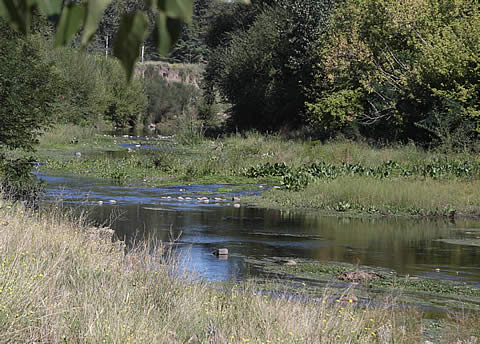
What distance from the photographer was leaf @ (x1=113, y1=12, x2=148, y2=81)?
1.67 metres

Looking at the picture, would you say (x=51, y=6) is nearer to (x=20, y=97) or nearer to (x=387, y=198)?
(x=20, y=97)

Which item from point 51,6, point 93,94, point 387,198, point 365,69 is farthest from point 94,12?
point 93,94

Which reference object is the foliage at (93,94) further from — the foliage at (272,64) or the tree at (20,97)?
the tree at (20,97)

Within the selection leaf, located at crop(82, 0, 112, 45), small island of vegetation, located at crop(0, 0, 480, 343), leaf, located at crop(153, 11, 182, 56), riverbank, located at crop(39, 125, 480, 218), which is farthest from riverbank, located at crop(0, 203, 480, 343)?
riverbank, located at crop(39, 125, 480, 218)

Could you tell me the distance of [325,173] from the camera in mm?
23969

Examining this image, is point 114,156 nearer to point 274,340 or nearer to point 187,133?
point 187,133

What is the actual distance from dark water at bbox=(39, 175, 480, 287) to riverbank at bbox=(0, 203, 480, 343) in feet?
8.66

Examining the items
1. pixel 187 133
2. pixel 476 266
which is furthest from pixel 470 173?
pixel 187 133

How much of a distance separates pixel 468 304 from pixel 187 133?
34.7m

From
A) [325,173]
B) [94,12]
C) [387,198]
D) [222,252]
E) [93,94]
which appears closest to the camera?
[94,12]

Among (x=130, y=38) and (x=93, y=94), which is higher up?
(x=93, y=94)

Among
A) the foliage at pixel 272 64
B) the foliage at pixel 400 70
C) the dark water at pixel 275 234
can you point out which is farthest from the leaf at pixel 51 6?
the foliage at pixel 272 64

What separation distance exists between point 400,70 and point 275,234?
21929 millimetres

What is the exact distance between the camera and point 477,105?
29.5 m
